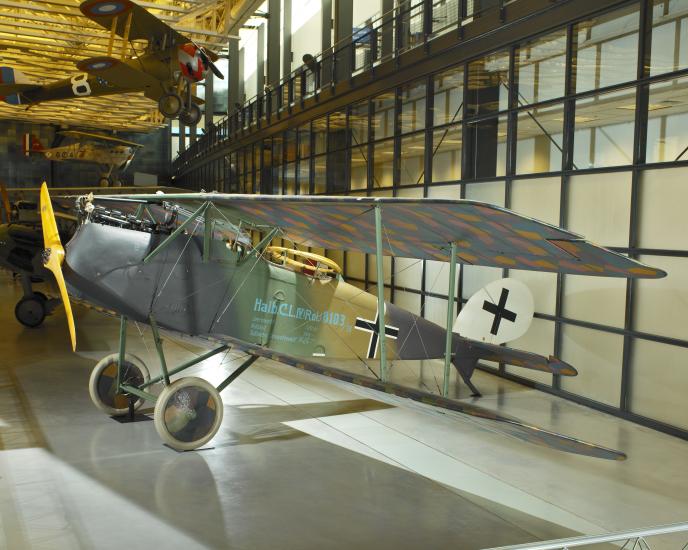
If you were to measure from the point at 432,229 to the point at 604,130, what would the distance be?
3799 mm

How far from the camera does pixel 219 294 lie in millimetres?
6004

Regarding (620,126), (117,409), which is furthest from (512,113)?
(117,409)

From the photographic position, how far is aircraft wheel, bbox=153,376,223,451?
5645 mm

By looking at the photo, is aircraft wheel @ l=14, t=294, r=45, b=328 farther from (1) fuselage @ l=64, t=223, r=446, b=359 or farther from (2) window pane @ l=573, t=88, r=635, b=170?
(2) window pane @ l=573, t=88, r=635, b=170

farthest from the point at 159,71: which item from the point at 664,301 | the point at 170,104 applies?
the point at 664,301

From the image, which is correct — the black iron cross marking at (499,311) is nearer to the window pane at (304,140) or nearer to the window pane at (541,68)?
the window pane at (541,68)

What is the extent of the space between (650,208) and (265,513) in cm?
520

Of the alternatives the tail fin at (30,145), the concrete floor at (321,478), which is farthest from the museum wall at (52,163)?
the concrete floor at (321,478)

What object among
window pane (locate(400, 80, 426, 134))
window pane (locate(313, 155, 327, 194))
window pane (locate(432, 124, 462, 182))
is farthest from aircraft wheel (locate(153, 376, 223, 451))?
window pane (locate(313, 155, 327, 194))

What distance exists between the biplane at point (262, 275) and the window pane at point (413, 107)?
4.85m

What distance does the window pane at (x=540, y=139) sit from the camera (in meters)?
8.36

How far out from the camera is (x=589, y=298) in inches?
311

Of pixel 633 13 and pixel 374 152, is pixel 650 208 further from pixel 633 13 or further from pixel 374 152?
pixel 374 152

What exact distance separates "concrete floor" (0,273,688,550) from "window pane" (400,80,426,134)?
17.6ft
